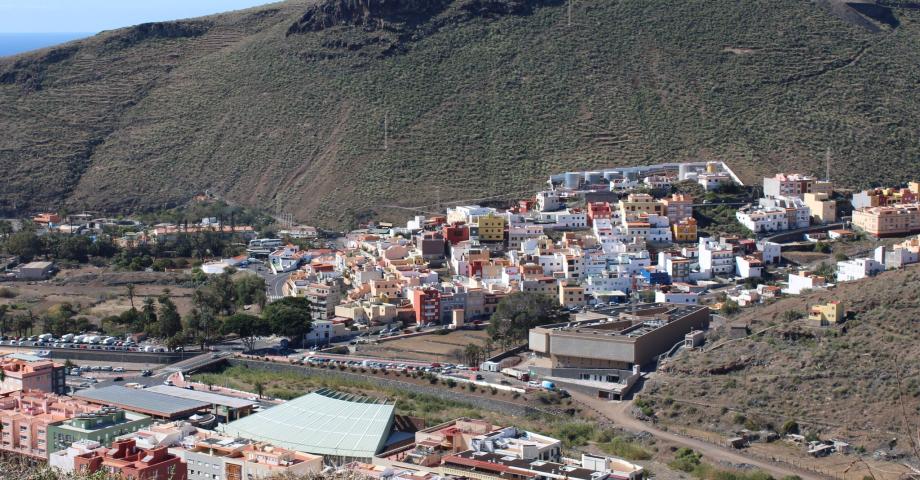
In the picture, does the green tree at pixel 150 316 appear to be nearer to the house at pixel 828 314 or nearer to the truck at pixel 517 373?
the truck at pixel 517 373

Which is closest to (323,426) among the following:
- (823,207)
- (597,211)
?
(597,211)

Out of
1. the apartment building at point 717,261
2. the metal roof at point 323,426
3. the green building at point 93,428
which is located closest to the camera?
the metal roof at point 323,426

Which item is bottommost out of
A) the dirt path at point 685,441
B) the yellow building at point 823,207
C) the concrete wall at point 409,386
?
the dirt path at point 685,441

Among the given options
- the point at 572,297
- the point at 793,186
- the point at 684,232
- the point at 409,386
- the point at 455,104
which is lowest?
the point at 409,386

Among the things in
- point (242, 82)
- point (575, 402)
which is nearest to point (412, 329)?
point (575, 402)

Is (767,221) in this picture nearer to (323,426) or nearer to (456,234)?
(456,234)

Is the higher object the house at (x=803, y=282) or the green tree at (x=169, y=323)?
the house at (x=803, y=282)

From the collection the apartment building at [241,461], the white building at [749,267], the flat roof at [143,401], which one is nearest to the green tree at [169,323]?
the flat roof at [143,401]

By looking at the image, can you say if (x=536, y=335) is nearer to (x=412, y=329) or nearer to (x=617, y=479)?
(x=412, y=329)
